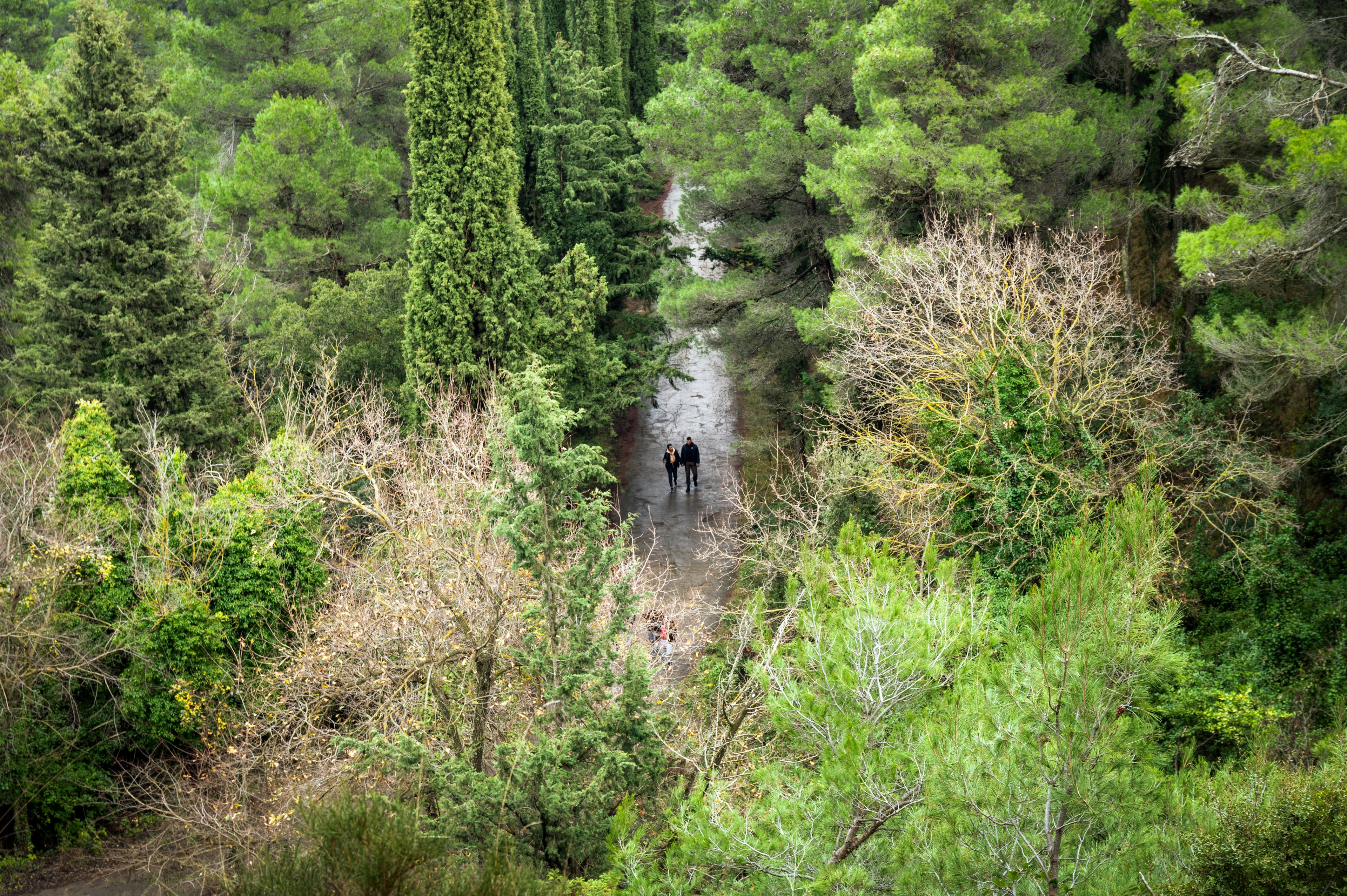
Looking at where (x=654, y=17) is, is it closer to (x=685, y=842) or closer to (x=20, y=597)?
(x=20, y=597)

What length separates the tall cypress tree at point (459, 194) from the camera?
14.8m

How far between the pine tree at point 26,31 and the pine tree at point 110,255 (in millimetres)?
12000

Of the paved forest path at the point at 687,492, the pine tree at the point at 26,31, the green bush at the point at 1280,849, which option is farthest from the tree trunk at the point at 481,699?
the pine tree at the point at 26,31

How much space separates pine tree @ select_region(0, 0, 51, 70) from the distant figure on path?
18913mm

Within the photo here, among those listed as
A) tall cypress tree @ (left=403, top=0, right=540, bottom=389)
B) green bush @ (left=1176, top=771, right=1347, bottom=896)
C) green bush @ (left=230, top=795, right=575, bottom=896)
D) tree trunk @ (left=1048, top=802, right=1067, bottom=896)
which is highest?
tall cypress tree @ (left=403, top=0, right=540, bottom=389)

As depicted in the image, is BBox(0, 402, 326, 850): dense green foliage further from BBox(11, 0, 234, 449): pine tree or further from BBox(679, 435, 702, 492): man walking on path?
BBox(679, 435, 702, 492): man walking on path

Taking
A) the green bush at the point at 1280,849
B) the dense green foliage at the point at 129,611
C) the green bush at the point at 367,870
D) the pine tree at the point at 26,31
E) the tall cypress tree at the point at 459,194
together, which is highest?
the pine tree at the point at 26,31

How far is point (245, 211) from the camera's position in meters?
20.6

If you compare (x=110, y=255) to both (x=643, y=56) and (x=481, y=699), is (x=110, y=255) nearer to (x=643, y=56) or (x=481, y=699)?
(x=481, y=699)

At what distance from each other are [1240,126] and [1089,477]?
211 inches

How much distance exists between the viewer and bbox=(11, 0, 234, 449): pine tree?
13.4 meters

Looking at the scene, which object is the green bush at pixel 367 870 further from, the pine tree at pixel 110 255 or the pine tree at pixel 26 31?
the pine tree at pixel 26 31

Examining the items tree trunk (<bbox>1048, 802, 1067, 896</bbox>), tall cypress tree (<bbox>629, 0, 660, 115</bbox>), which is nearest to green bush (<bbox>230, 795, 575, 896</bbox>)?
tree trunk (<bbox>1048, 802, 1067, 896</bbox>)

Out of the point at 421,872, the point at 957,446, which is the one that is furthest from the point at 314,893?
the point at 957,446
